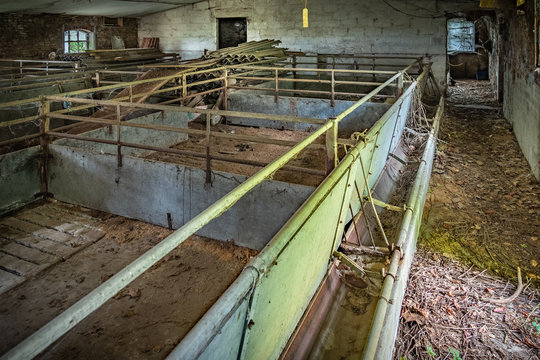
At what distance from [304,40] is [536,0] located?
8152 mm

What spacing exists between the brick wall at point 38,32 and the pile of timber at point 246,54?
6880 mm

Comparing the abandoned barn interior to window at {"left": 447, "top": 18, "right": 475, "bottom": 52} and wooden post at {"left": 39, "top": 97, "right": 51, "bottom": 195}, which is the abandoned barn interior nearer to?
wooden post at {"left": 39, "top": 97, "right": 51, "bottom": 195}

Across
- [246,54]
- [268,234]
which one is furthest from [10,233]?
[246,54]

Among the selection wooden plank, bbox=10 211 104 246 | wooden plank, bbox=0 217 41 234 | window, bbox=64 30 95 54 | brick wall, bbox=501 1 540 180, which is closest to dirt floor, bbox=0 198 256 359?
wooden plank, bbox=10 211 104 246

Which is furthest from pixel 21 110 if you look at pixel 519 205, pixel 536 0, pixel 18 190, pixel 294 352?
pixel 536 0

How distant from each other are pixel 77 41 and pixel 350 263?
49.5 feet

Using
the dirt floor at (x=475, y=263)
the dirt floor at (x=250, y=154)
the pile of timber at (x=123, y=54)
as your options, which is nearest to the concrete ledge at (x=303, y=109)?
the dirt floor at (x=250, y=154)

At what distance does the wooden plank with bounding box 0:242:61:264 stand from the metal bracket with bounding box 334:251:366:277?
2.36 metres

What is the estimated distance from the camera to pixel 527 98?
23.9 ft

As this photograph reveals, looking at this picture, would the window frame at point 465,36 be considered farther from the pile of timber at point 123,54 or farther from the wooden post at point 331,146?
the wooden post at point 331,146

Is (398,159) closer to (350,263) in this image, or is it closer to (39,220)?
(350,263)

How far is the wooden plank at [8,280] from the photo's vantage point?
9.94 feet

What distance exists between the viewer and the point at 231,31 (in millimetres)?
15055

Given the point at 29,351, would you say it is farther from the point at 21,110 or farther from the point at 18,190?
the point at 21,110
